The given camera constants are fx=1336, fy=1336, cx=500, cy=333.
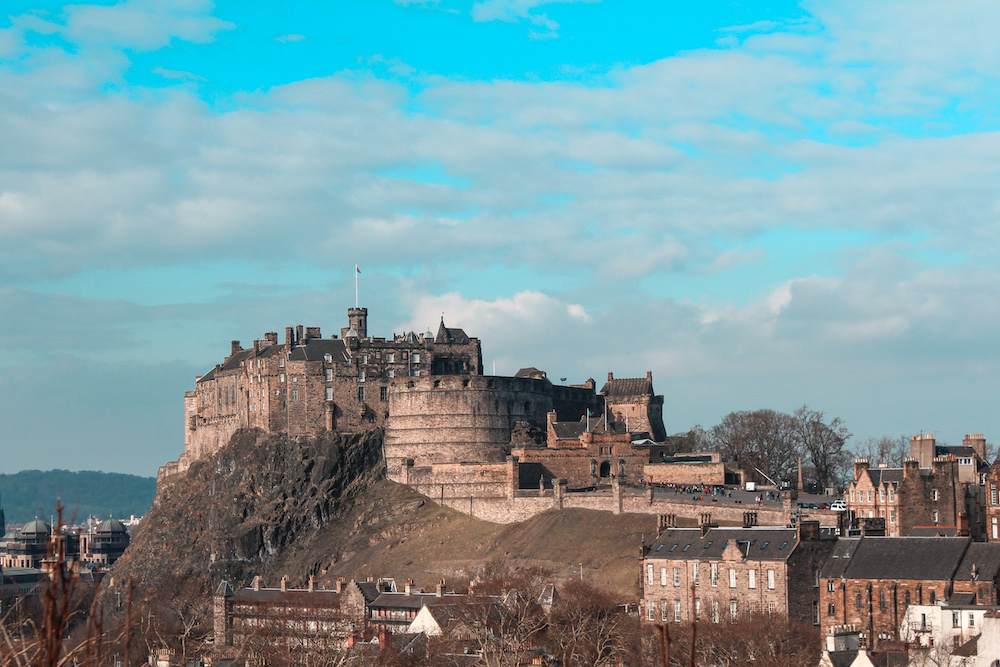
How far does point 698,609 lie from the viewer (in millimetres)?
65562

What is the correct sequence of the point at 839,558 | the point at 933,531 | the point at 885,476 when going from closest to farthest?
the point at 839,558, the point at 933,531, the point at 885,476

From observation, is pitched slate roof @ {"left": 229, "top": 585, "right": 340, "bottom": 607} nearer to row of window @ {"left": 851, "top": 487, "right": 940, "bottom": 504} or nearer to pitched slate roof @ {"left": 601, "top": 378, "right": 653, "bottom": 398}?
row of window @ {"left": 851, "top": 487, "right": 940, "bottom": 504}

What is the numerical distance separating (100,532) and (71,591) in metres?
198

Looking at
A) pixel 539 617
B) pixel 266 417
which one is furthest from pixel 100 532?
pixel 539 617

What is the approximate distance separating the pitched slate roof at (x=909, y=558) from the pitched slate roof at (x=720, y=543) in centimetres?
344

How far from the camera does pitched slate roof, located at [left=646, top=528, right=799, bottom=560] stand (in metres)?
66.0

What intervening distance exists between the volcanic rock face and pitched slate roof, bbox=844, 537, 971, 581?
5274cm

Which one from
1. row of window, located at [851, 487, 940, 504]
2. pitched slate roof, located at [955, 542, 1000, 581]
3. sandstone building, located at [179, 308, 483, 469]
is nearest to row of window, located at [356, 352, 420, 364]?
sandstone building, located at [179, 308, 483, 469]

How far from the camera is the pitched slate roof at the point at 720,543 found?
2598 inches

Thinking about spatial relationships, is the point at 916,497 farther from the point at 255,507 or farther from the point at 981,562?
the point at 255,507

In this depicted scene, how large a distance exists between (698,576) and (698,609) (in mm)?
2731

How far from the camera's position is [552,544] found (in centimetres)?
8700

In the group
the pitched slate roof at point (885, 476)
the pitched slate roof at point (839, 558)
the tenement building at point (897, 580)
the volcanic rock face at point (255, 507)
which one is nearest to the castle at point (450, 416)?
the volcanic rock face at point (255, 507)

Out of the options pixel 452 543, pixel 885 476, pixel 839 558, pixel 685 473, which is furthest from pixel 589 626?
pixel 685 473
